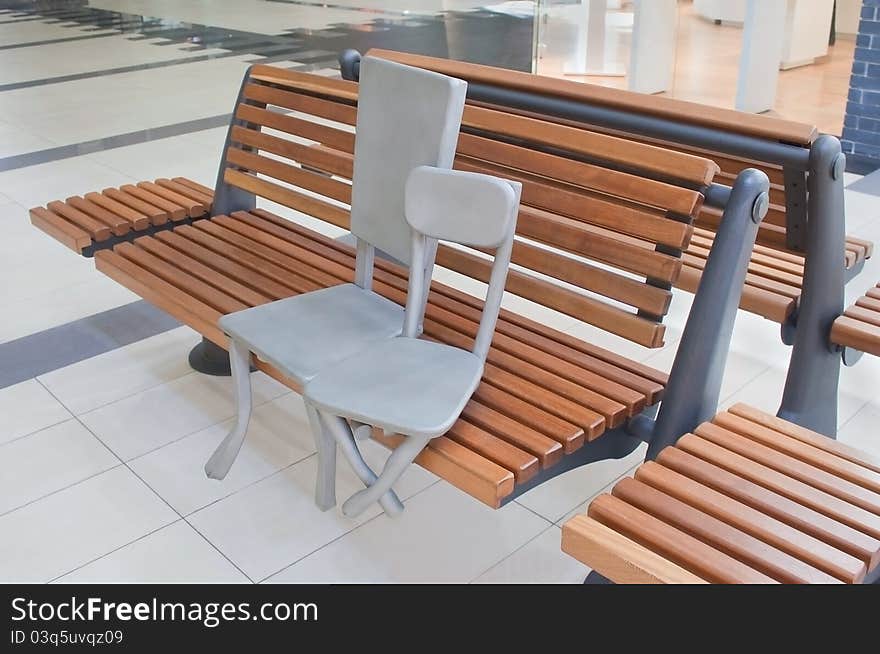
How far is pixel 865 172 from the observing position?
17.8 feet

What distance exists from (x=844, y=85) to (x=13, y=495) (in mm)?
7224

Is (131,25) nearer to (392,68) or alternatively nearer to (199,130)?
(199,130)

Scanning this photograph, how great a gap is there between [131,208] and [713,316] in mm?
2067

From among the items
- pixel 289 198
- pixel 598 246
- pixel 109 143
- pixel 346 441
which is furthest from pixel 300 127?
pixel 109 143

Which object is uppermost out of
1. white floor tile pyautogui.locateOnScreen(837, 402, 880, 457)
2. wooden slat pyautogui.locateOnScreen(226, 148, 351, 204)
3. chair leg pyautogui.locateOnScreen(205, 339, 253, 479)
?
wooden slat pyautogui.locateOnScreen(226, 148, 351, 204)

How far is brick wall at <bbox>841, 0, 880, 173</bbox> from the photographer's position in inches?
215

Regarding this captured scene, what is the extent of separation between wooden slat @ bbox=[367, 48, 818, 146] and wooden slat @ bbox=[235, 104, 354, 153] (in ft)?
1.27

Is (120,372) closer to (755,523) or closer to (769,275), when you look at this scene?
(769,275)

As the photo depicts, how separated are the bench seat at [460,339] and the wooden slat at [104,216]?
11 cm

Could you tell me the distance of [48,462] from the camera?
2.58m

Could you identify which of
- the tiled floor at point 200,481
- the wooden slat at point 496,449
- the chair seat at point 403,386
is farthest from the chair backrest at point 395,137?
the tiled floor at point 200,481

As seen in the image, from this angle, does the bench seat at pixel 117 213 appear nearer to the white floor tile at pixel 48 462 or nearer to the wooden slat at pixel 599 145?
the white floor tile at pixel 48 462

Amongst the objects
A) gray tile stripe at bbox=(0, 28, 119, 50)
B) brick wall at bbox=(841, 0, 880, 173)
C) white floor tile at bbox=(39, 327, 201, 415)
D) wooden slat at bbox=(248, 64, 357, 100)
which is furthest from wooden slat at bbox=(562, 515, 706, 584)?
gray tile stripe at bbox=(0, 28, 119, 50)

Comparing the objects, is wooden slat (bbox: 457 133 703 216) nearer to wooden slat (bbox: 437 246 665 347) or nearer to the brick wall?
wooden slat (bbox: 437 246 665 347)
